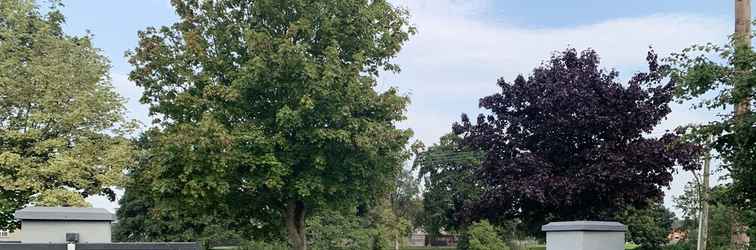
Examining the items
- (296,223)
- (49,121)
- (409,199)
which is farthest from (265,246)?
(409,199)

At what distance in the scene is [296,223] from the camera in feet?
47.2

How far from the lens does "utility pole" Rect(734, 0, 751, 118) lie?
6523 millimetres

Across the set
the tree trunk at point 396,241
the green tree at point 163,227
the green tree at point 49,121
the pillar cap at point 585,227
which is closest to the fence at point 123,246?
the pillar cap at point 585,227

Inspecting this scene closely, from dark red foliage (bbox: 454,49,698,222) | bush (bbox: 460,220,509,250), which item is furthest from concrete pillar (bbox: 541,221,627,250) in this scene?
bush (bbox: 460,220,509,250)

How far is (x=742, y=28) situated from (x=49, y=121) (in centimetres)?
1501

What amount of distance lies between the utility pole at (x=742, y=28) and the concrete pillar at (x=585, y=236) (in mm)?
1890

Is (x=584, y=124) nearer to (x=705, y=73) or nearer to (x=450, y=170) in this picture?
(x=705, y=73)

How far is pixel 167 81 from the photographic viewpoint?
45.4ft

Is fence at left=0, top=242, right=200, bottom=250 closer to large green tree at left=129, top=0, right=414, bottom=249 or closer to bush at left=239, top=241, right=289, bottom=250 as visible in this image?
large green tree at left=129, top=0, right=414, bottom=249

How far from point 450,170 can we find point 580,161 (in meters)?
31.1

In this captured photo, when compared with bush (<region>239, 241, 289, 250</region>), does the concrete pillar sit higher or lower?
higher

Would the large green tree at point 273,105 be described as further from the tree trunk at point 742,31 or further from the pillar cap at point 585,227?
the tree trunk at point 742,31

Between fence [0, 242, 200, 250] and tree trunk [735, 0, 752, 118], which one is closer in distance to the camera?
fence [0, 242, 200, 250]

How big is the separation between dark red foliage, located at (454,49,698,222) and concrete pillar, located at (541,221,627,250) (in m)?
4.41
